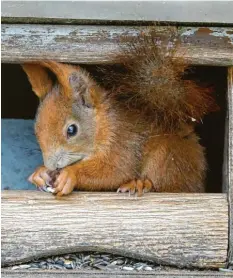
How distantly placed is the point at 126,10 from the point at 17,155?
3.96ft

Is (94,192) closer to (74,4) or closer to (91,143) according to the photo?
(91,143)

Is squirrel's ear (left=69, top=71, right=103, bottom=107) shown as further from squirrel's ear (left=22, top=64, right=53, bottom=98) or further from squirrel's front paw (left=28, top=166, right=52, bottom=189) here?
squirrel's front paw (left=28, top=166, right=52, bottom=189)

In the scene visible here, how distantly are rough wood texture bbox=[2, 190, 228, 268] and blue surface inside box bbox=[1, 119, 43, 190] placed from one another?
2.82ft

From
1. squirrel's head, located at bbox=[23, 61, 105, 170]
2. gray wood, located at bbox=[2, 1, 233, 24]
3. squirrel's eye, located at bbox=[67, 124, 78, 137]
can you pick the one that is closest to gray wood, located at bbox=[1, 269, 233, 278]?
squirrel's head, located at bbox=[23, 61, 105, 170]

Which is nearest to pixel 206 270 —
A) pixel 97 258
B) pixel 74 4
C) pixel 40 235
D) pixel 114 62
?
pixel 97 258

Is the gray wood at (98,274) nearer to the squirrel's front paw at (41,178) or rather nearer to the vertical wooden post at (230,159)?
the vertical wooden post at (230,159)

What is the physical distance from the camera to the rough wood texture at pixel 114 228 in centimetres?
323

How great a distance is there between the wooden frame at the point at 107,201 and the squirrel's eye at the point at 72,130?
0.22 m

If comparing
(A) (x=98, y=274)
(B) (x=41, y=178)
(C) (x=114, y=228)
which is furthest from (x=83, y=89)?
(A) (x=98, y=274)

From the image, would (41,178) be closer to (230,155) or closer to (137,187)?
(137,187)

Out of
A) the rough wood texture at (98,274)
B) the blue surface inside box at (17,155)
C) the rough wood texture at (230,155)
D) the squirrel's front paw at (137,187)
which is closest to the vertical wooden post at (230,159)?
the rough wood texture at (230,155)

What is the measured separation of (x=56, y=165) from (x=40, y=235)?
248 mm

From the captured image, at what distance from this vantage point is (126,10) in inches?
123

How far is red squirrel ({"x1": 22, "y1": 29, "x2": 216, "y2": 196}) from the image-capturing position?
10.6 ft
